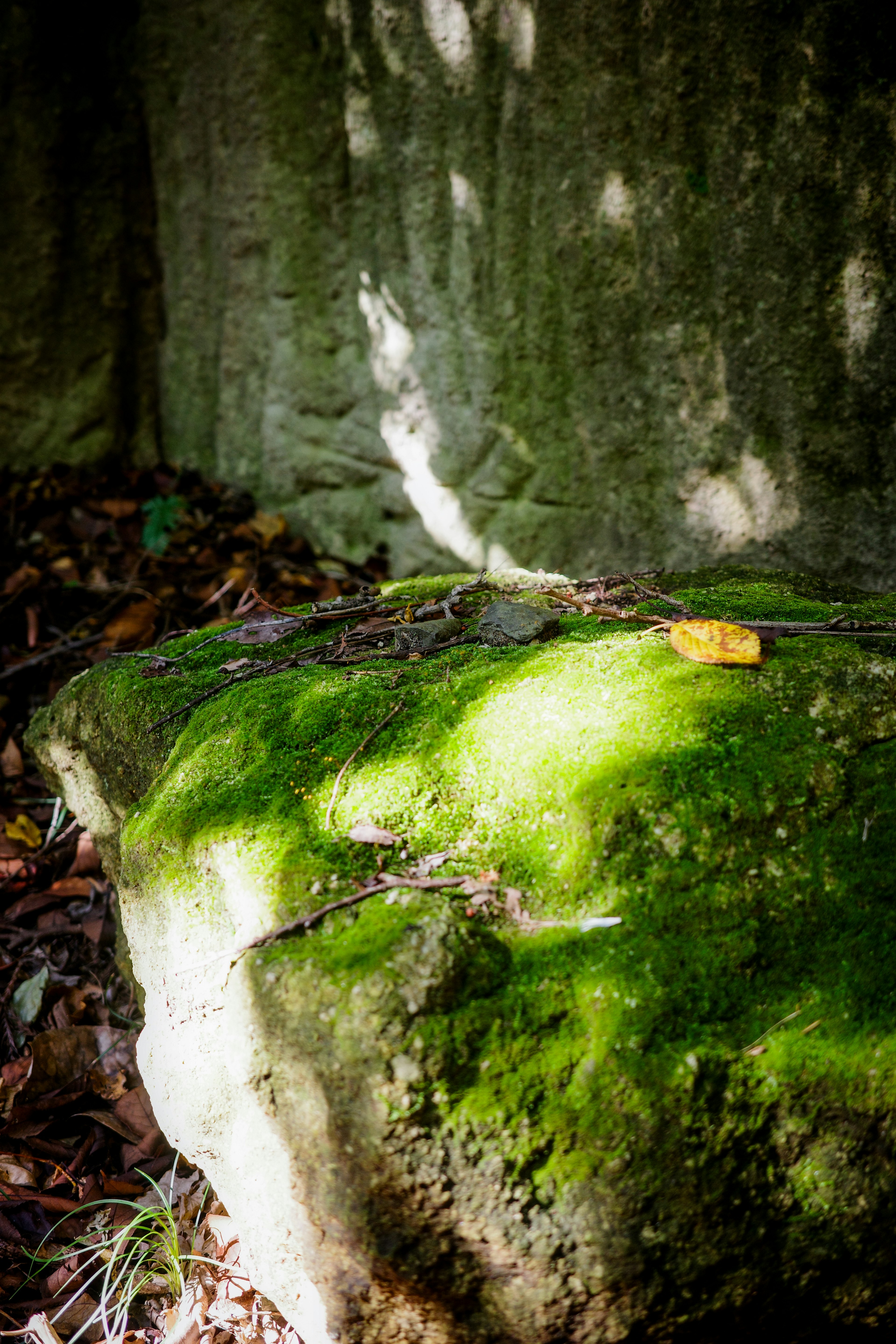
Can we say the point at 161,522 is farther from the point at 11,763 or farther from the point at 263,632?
the point at 263,632

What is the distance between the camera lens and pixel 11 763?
3178 millimetres

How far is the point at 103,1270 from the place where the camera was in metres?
1.79

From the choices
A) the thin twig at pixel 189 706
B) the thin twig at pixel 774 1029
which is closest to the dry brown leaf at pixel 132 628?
the thin twig at pixel 189 706

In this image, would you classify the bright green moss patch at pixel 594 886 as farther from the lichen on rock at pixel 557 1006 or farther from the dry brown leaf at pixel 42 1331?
the dry brown leaf at pixel 42 1331

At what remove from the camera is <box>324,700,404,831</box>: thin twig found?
4.80ft

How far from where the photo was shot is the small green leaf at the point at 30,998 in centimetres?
239

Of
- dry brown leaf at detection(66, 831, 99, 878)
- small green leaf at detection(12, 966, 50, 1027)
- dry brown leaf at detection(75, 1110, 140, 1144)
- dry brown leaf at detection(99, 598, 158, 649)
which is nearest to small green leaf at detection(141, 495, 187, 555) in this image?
dry brown leaf at detection(99, 598, 158, 649)

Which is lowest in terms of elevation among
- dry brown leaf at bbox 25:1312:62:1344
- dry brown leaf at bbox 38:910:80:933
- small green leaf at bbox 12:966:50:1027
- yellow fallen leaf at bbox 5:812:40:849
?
dry brown leaf at bbox 25:1312:62:1344

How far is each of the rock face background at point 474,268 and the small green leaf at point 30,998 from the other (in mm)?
2312

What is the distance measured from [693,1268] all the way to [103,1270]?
4.16 feet

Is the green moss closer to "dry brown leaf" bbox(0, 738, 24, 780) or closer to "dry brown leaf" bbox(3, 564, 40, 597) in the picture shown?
"dry brown leaf" bbox(0, 738, 24, 780)

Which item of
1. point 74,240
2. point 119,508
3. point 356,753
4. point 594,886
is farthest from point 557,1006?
point 74,240

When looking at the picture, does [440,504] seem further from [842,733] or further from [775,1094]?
[775,1094]

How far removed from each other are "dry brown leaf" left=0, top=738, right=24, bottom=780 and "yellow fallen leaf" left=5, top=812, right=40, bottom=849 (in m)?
0.24
